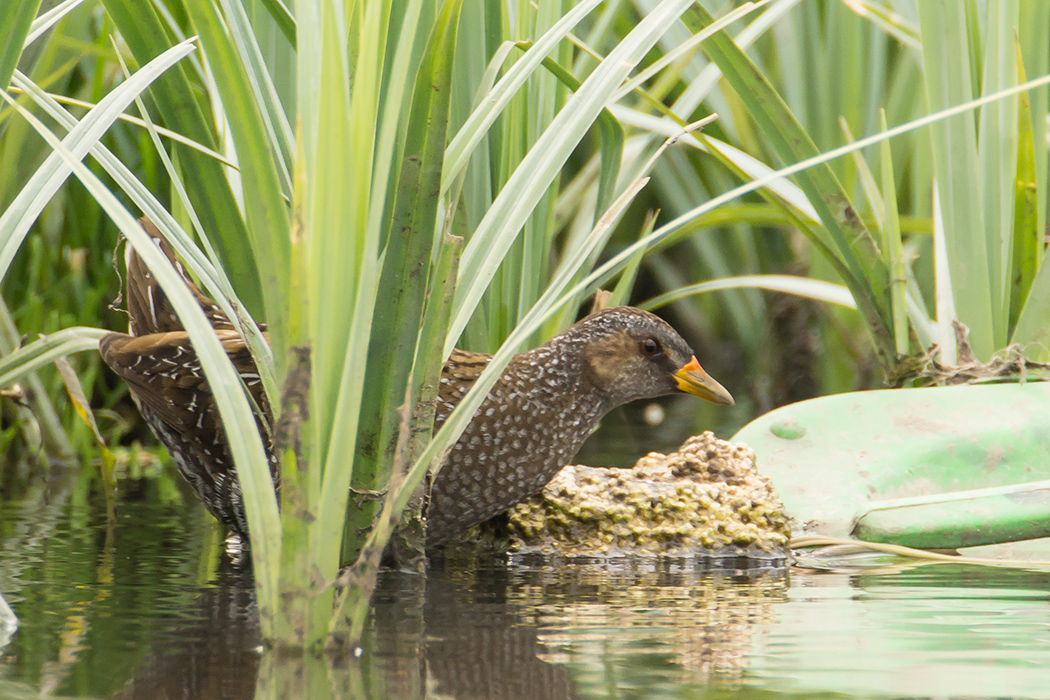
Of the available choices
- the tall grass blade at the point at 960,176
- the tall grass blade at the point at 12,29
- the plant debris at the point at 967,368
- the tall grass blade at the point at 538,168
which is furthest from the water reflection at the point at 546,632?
the tall grass blade at the point at 960,176

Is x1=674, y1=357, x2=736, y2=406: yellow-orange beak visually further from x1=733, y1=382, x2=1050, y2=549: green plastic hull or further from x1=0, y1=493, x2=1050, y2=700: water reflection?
x1=0, y1=493, x2=1050, y2=700: water reflection

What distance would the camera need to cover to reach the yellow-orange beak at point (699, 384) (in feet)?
7.97

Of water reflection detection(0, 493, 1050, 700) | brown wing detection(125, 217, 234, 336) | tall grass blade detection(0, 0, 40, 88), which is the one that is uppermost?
tall grass blade detection(0, 0, 40, 88)

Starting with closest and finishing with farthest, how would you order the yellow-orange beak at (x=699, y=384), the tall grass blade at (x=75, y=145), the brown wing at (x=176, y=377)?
1. the tall grass blade at (x=75, y=145)
2. the brown wing at (x=176, y=377)
3. the yellow-orange beak at (x=699, y=384)

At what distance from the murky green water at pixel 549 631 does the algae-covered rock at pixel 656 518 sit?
12 centimetres

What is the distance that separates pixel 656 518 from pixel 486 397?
17.9 inches

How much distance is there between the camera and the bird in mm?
2023

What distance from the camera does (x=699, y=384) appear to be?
244 cm

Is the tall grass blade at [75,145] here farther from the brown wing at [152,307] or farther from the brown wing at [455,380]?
the brown wing at [455,380]

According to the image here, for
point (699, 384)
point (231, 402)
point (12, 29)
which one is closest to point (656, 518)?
point (699, 384)

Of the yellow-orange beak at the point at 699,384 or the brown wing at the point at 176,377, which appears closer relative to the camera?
the brown wing at the point at 176,377

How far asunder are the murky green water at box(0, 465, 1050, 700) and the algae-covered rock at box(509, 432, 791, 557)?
12 centimetres

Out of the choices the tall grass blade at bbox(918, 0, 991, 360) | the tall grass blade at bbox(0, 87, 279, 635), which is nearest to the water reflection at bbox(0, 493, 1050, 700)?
the tall grass blade at bbox(0, 87, 279, 635)

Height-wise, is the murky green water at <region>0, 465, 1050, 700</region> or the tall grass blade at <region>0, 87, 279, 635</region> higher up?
the tall grass blade at <region>0, 87, 279, 635</region>
